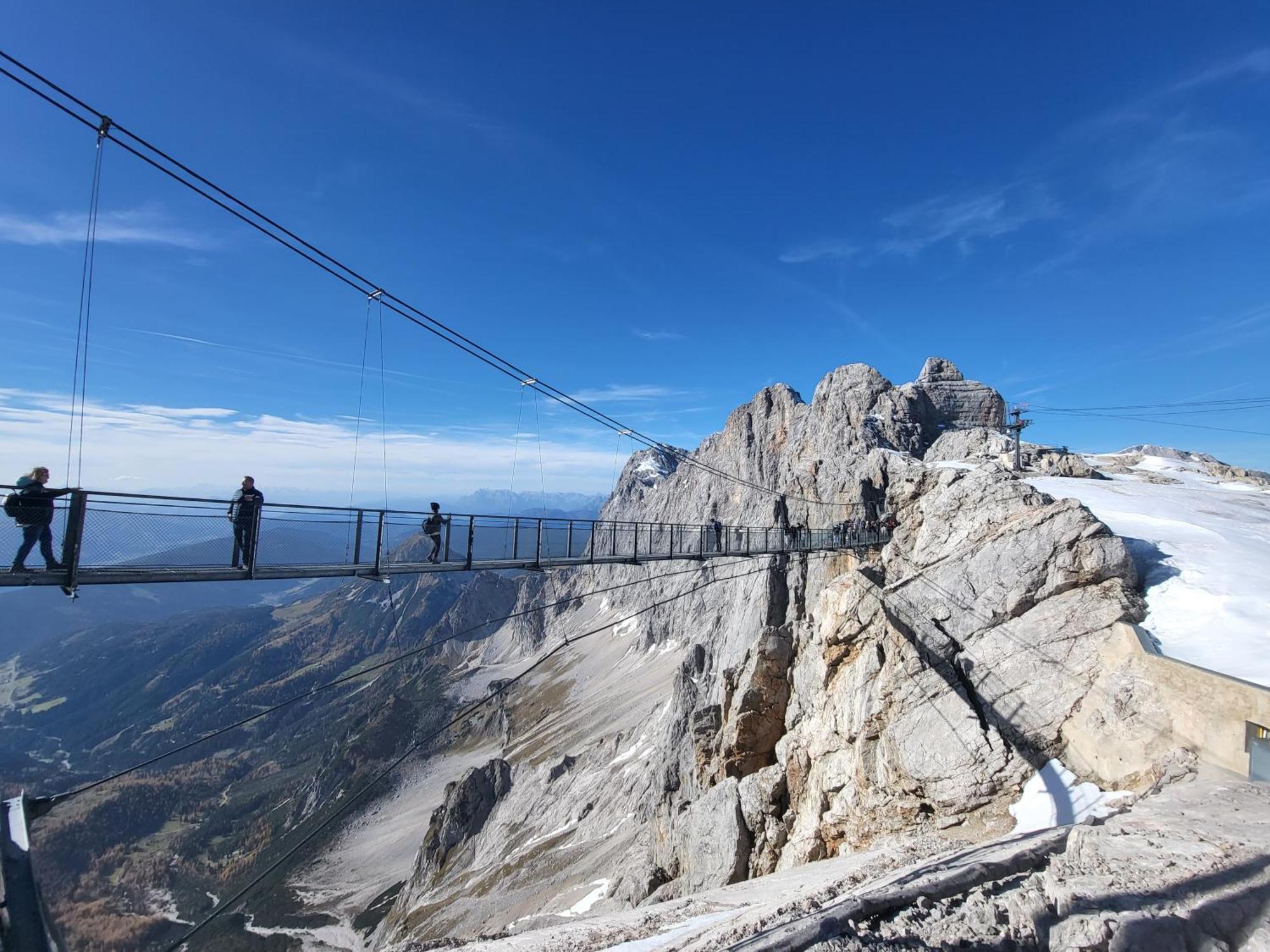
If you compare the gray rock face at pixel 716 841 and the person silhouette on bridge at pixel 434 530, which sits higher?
the person silhouette on bridge at pixel 434 530

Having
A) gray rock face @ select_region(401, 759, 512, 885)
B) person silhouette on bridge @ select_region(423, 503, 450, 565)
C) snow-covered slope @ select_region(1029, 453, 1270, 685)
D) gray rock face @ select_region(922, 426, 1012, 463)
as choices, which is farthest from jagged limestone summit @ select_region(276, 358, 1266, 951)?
person silhouette on bridge @ select_region(423, 503, 450, 565)

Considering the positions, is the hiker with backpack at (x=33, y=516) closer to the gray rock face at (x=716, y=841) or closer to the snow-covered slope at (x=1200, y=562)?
the snow-covered slope at (x=1200, y=562)

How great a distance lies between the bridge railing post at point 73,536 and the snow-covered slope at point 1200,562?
17.1m

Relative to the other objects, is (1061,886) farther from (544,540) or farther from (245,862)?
(245,862)

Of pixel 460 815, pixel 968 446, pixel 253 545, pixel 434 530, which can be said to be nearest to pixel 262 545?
pixel 253 545

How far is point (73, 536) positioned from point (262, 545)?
6.68 feet

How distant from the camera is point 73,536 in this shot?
638 centimetres

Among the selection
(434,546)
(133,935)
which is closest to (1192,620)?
(434,546)

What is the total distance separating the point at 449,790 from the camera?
64.9 metres

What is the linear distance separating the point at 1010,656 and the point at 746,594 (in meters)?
40.8

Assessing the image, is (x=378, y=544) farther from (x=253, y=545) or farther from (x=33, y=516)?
(x=33, y=516)

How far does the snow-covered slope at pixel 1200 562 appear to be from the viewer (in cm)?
1092

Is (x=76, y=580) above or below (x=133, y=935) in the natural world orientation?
above

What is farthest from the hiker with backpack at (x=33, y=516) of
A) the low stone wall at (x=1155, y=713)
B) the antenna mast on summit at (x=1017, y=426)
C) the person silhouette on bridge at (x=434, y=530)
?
the antenna mast on summit at (x=1017, y=426)
